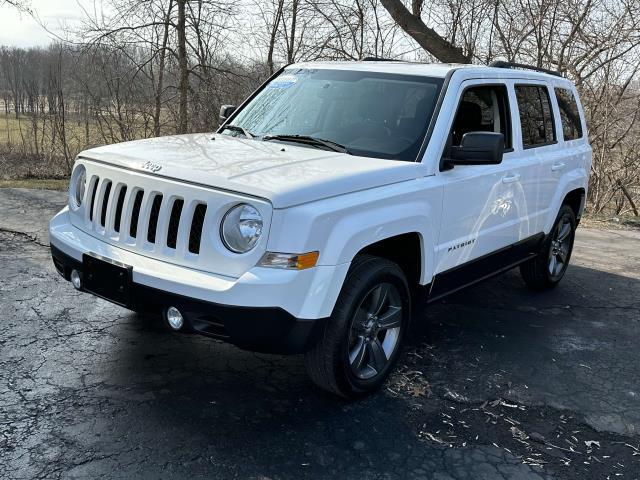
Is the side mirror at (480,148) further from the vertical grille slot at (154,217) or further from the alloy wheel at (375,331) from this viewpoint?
the vertical grille slot at (154,217)

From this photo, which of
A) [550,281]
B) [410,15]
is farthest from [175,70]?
[550,281]

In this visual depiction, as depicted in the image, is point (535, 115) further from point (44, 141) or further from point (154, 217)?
point (44, 141)

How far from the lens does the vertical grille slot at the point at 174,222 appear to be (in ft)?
10.8

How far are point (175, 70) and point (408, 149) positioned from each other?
1200cm

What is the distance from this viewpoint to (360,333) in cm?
364

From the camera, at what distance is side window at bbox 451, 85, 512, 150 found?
440 cm

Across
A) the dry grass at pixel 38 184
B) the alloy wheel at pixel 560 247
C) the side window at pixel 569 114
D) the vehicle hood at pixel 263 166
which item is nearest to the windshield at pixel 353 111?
the vehicle hood at pixel 263 166

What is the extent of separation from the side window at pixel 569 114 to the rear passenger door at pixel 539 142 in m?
0.27

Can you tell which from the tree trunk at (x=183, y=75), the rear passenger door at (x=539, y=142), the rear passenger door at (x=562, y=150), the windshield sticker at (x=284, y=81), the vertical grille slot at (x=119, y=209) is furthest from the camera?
the tree trunk at (x=183, y=75)

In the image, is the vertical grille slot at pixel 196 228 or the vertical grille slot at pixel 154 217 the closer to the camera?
the vertical grille slot at pixel 196 228

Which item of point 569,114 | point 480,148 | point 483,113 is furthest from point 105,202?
point 569,114

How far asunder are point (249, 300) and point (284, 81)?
2461 mm

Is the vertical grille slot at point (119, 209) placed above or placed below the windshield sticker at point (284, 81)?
below

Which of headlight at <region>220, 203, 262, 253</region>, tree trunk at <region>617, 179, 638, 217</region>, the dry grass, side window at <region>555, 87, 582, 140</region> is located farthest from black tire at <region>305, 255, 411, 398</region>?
tree trunk at <region>617, 179, 638, 217</region>
